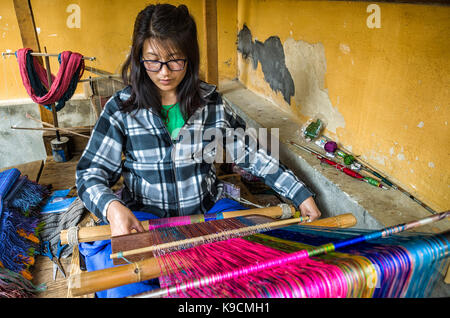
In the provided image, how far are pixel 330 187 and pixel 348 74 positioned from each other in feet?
2.22

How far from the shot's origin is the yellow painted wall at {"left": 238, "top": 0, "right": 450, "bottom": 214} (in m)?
1.28

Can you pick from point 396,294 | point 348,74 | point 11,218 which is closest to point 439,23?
point 348,74

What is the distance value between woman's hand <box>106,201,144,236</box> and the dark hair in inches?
16.4

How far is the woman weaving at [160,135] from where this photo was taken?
3.84 ft

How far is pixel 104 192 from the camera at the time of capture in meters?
1.15

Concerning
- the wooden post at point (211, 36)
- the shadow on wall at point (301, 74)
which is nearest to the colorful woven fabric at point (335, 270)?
the shadow on wall at point (301, 74)

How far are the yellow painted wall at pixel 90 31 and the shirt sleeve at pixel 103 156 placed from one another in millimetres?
2475

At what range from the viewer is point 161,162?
1.33 meters

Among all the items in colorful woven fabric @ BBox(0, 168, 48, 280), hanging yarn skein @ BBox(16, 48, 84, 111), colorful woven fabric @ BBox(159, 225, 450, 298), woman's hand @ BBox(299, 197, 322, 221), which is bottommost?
colorful woven fabric @ BBox(0, 168, 48, 280)

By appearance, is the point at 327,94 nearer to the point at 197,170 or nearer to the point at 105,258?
the point at 197,170

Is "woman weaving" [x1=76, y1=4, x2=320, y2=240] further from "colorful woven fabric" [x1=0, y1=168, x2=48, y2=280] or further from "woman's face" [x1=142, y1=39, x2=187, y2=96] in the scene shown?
"colorful woven fabric" [x1=0, y1=168, x2=48, y2=280]

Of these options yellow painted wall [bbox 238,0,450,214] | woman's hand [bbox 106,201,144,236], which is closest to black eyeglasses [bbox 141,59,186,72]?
woman's hand [bbox 106,201,144,236]

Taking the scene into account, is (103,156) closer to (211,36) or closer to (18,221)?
(18,221)

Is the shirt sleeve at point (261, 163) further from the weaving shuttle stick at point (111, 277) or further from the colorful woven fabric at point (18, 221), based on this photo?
the colorful woven fabric at point (18, 221)
